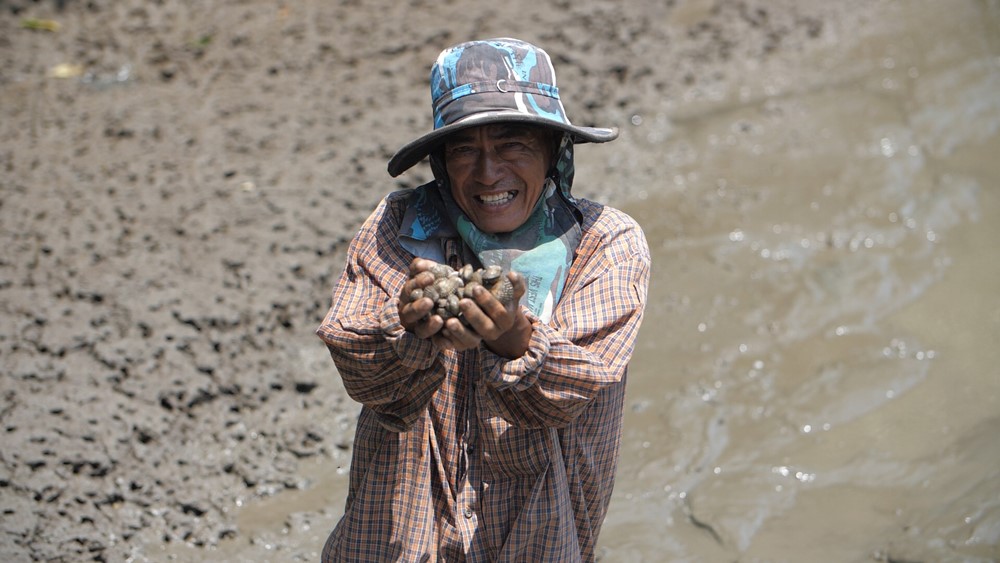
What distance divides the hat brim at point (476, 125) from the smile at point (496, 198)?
14 cm

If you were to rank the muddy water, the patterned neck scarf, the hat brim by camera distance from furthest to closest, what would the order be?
the muddy water < the patterned neck scarf < the hat brim

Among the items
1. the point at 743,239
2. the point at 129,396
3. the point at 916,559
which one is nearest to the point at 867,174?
the point at 743,239

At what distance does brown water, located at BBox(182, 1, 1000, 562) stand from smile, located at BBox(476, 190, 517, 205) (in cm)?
148

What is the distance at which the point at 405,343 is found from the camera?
1823mm

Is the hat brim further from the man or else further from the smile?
the smile

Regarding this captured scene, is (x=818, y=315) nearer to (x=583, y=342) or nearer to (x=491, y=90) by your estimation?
(x=583, y=342)

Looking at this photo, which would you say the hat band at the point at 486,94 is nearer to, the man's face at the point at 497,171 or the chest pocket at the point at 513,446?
the man's face at the point at 497,171

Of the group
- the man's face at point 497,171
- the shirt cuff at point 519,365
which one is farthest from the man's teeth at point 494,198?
the shirt cuff at point 519,365

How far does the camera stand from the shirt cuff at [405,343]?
5.97ft

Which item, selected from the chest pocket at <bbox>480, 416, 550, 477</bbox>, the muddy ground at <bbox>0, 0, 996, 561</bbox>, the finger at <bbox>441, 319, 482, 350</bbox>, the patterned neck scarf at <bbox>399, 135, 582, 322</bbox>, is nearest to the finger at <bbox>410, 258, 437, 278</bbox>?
the finger at <bbox>441, 319, 482, 350</bbox>

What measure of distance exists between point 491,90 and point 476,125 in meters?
0.09

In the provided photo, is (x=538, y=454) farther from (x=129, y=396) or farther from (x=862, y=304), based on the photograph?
(x=862, y=304)

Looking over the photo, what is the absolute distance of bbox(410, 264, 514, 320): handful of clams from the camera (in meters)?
1.75

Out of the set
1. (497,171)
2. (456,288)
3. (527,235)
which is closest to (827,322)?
(527,235)
